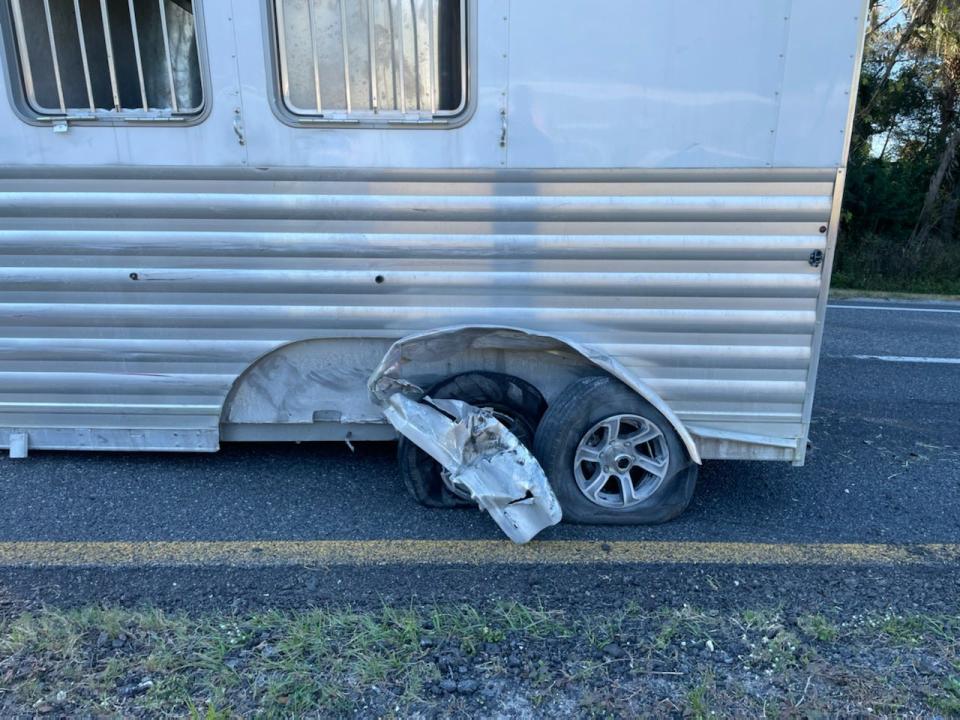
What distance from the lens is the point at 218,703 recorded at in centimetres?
217

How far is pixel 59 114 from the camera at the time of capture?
3018mm

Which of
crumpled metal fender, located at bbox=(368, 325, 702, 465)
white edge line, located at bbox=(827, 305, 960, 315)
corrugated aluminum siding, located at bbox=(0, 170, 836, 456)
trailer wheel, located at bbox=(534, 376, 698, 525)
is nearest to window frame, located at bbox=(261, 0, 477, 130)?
corrugated aluminum siding, located at bbox=(0, 170, 836, 456)

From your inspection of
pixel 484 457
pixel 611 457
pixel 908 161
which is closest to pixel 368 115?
pixel 484 457

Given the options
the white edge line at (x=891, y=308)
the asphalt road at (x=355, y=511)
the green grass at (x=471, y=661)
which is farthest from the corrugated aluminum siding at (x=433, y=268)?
the white edge line at (x=891, y=308)

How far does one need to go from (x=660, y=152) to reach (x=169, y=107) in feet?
7.21

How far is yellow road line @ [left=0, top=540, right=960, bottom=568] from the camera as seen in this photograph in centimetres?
296

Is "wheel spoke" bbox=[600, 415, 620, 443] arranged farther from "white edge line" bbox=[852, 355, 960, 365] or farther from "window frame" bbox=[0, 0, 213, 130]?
"white edge line" bbox=[852, 355, 960, 365]

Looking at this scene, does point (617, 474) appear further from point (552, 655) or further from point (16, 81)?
point (16, 81)

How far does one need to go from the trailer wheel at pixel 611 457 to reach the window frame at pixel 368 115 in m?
1.32

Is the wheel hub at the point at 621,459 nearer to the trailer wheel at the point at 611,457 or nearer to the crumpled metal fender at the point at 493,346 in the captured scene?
the trailer wheel at the point at 611,457

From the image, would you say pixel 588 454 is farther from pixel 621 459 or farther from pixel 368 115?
pixel 368 115

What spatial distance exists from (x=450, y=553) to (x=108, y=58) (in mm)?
2649

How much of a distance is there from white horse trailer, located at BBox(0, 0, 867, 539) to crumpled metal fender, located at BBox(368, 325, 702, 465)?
0.6 inches

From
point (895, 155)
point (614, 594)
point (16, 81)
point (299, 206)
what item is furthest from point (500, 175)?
point (895, 155)
